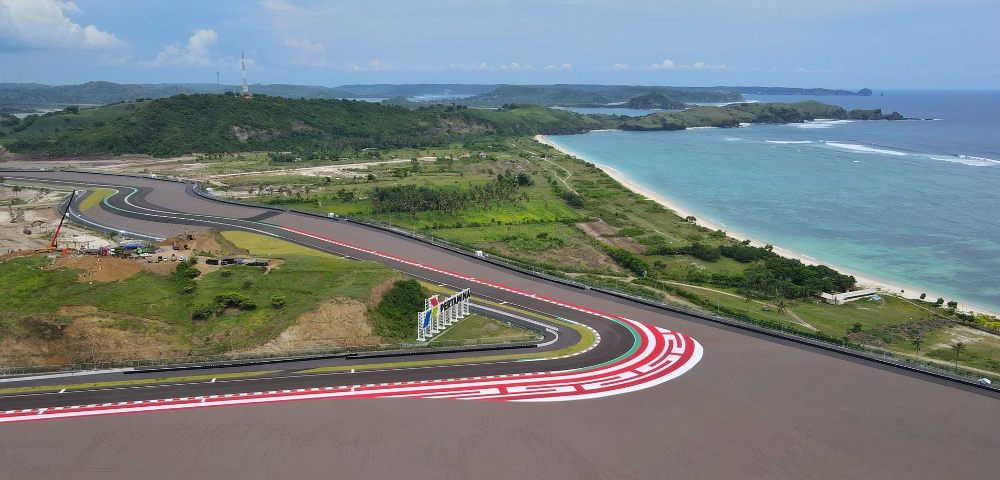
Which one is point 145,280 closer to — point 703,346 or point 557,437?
point 557,437

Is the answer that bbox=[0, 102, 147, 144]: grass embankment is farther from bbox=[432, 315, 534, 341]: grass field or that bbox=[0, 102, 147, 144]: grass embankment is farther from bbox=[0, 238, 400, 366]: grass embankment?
bbox=[432, 315, 534, 341]: grass field

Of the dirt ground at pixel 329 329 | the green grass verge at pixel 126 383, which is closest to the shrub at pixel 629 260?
the dirt ground at pixel 329 329

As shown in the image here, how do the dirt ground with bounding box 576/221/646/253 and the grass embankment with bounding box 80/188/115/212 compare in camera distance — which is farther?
the grass embankment with bounding box 80/188/115/212

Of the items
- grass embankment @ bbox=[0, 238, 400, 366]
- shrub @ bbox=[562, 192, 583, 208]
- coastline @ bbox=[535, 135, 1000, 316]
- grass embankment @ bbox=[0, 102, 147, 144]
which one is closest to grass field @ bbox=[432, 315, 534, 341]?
grass embankment @ bbox=[0, 238, 400, 366]

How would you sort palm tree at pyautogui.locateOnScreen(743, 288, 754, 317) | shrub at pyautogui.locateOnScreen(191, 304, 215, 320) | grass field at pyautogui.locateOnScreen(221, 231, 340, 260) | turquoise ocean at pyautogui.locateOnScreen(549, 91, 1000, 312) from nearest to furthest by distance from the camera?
shrub at pyautogui.locateOnScreen(191, 304, 215, 320) < palm tree at pyautogui.locateOnScreen(743, 288, 754, 317) < grass field at pyautogui.locateOnScreen(221, 231, 340, 260) < turquoise ocean at pyautogui.locateOnScreen(549, 91, 1000, 312)

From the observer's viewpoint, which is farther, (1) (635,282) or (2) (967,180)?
(2) (967,180)

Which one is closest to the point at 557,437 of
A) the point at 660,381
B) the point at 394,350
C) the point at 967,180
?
the point at 660,381
